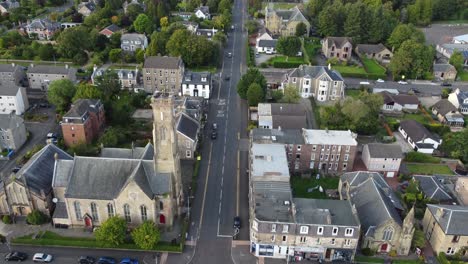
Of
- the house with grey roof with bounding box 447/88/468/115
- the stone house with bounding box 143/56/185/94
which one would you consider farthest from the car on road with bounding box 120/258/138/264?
the house with grey roof with bounding box 447/88/468/115

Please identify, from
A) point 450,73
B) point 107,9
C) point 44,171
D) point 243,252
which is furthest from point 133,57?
point 450,73

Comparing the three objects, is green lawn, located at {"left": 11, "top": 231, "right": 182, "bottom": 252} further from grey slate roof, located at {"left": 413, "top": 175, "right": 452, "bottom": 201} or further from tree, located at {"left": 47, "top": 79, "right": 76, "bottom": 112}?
grey slate roof, located at {"left": 413, "top": 175, "right": 452, "bottom": 201}

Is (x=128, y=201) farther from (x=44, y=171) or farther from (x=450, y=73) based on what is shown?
(x=450, y=73)

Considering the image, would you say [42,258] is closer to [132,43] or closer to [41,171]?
[41,171]

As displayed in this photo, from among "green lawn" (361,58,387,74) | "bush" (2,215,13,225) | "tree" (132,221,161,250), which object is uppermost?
"green lawn" (361,58,387,74)

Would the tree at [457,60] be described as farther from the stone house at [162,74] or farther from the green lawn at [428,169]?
the stone house at [162,74]

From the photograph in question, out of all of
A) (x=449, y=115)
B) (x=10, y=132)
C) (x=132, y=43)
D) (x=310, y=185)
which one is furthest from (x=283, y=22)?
(x=10, y=132)
